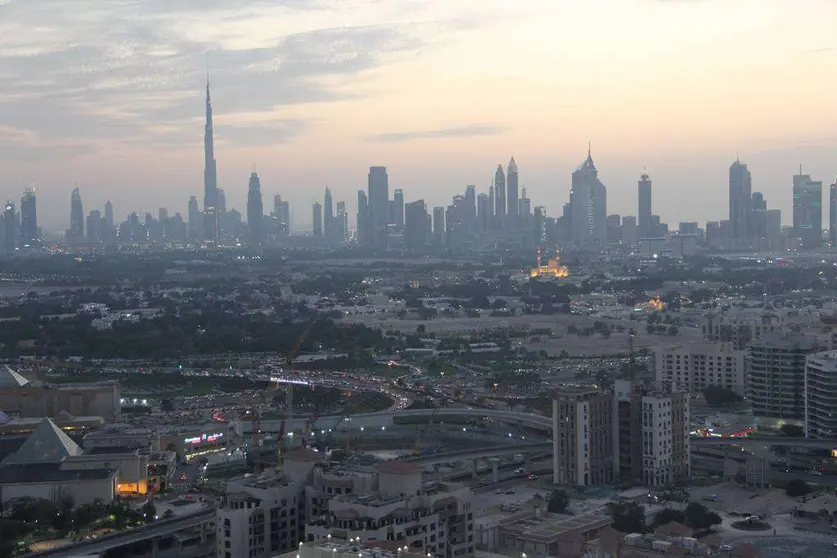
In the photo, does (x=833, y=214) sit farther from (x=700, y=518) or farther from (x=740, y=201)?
(x=700, y=518)

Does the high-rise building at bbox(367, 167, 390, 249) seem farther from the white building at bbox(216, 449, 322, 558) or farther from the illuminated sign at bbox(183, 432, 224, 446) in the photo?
the white building at bbox(216, 449, 322, 558)

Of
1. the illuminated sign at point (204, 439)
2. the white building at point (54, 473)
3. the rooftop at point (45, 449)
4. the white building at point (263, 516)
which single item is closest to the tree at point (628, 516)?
the white building at point (263, 516)

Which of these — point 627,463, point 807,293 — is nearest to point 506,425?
point 627,463

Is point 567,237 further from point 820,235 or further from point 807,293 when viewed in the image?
point 807,293

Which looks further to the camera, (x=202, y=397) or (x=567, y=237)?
(x=567, y=237)

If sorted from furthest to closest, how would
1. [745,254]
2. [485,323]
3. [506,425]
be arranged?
[745,254], [485,323], [506,425]

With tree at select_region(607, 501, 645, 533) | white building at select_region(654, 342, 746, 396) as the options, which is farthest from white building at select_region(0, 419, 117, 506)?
white building at select_region(654, 342, 746, 396)
